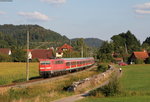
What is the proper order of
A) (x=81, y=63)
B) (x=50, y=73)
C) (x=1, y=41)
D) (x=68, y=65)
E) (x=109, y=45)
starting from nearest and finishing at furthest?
1. (x=50, y=73)
2. (x=68, y=65)
3. (x=81, y=63)
4. (x=109, y=45)
5. (x=1, y=41)

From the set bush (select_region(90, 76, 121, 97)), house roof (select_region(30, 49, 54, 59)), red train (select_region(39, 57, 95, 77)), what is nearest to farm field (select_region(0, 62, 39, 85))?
red train (select_region(39, 57, 95, 77))

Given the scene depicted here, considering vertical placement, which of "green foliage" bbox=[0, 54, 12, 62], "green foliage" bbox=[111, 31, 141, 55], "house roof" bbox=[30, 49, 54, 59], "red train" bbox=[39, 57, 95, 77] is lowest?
"red train" bbox=[39, 57, 95, 77]

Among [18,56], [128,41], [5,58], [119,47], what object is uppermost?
[128,41]

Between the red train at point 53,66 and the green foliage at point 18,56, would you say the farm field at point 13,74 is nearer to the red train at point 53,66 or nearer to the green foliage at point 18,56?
the red train at point 53,66

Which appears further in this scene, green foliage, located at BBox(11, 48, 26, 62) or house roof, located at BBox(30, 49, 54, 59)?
house roof, located at BBox(30, 49, 54, 59)

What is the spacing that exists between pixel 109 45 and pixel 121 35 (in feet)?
176

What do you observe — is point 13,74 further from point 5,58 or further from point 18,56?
point 18,56

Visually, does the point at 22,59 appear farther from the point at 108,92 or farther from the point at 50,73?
the point at 108,92

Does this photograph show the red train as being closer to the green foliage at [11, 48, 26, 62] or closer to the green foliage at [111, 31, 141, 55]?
the green foliage at [11, 48, 26, 62]

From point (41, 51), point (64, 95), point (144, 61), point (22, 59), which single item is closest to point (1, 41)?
point (41, 51)

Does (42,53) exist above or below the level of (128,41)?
below

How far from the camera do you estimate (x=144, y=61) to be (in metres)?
119

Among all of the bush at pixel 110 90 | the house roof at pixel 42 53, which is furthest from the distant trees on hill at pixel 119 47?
the bush at pixel 110 90

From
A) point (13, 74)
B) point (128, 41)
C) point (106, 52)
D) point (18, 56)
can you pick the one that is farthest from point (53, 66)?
point (128, 41)
